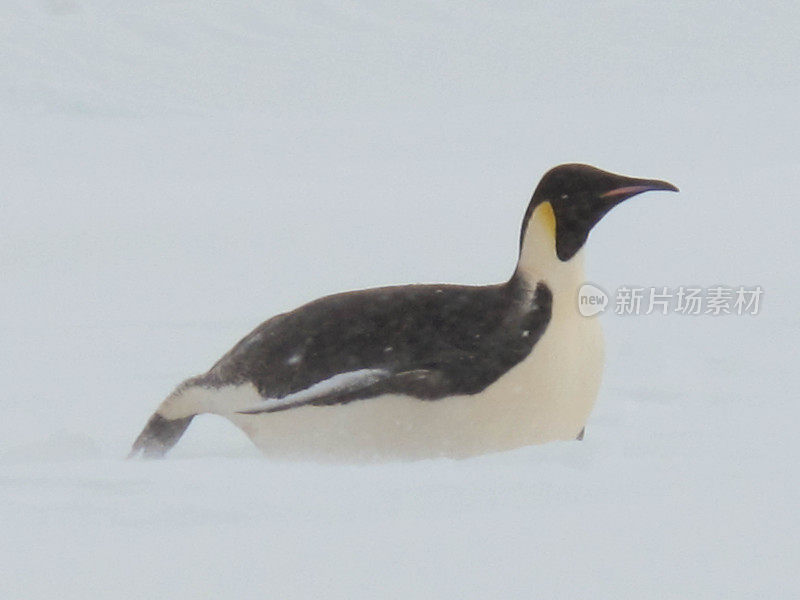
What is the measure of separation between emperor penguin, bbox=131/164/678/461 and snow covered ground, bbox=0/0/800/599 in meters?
0.10

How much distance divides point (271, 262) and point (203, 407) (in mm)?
3984

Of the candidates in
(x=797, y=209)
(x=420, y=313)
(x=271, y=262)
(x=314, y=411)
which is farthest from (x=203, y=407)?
(x=797, y=209)

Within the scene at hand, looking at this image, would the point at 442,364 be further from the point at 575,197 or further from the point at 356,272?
the point at 356,272

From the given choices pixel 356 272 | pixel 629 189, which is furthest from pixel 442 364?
pixel 356 272

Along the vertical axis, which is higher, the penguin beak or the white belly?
the penguin beak

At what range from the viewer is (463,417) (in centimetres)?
348

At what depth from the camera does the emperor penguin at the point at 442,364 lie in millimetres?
3475

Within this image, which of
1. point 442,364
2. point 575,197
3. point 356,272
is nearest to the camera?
point 442,364

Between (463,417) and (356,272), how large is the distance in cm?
400

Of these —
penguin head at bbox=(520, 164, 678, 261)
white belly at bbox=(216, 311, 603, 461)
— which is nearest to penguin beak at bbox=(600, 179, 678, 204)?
penguin head at bbox=(520, 164, 678, 261)

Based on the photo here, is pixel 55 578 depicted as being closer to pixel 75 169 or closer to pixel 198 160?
pixel 75 169

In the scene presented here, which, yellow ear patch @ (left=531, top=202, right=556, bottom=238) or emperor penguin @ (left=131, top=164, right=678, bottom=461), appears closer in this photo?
emperor penguin @ (left=131, top=164, right=678, bottom=461)

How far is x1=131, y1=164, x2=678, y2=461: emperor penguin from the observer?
11.4ft

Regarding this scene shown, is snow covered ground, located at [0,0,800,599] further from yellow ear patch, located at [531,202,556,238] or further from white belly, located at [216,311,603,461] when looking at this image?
yellow ear patch, located at [531,202,556,238]
